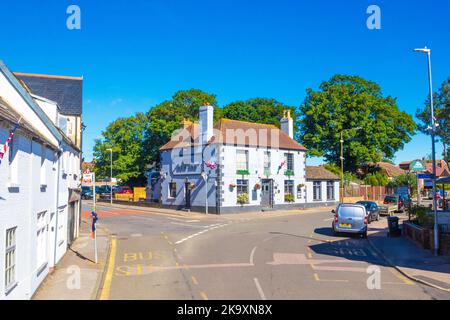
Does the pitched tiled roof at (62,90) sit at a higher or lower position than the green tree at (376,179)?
higher

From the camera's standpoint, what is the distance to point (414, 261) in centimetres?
1584

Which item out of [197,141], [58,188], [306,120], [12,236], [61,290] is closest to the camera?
[12,236]

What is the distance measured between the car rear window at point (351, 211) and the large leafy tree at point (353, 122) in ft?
104

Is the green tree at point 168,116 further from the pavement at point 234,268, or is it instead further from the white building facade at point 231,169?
the pavement at point 234,268

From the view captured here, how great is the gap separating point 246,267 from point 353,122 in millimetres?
43222

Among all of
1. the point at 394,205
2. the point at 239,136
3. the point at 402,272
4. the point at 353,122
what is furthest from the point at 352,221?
the point at 353,122

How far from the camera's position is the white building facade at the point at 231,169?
3719cm

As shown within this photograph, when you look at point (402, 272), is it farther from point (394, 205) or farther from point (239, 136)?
point (394, 205)

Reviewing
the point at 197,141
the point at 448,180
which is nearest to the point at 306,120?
the point at 197,141

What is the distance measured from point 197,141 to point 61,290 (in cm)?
2834

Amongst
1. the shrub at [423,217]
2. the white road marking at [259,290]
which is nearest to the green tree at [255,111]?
the shrub at [423,217]

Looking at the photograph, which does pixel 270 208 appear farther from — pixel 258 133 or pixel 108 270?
pixel 108 270

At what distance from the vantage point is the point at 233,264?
15047 mm

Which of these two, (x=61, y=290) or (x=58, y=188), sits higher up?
(x=58, y=188)
